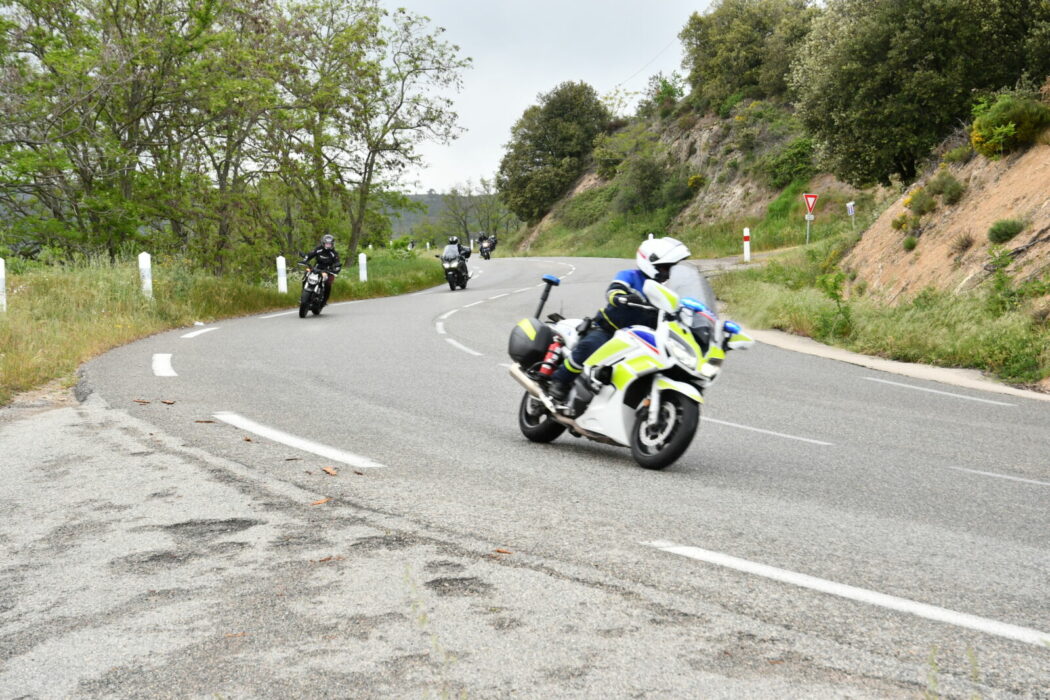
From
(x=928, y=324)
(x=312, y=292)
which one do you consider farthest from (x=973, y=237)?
(x=312, y=292)

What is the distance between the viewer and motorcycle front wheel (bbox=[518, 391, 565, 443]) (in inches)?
290

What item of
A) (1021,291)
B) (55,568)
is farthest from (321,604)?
(1021,291)

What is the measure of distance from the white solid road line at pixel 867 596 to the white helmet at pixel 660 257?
7.44ft

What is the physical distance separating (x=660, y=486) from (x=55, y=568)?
132 inches

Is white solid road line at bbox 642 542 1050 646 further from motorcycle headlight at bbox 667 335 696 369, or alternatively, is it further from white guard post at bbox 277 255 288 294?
white guard post at bbox 277 255 288 294

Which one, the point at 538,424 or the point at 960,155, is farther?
the point at 960,155

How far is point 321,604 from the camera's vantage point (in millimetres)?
3652

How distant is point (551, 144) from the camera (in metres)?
81.8

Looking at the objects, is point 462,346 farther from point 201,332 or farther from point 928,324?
point 928,324

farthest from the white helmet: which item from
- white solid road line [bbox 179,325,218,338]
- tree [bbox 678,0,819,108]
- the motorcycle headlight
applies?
tree [bbox 678,0,819,108]

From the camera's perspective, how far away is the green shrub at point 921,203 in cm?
2025

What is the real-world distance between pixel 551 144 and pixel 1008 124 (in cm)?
6514

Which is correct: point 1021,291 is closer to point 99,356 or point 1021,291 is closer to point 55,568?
point 99,356

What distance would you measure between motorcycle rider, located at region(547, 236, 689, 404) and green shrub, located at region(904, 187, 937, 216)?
617 inches
